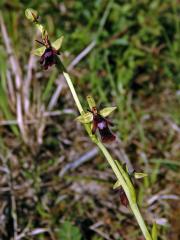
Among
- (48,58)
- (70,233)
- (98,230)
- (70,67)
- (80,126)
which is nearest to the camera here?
(48,58)

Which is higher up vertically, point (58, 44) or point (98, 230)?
point (58, 44)

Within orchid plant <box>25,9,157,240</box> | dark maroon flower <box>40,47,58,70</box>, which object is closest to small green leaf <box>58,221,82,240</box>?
orchid plant <box>25,9,157,240</box>

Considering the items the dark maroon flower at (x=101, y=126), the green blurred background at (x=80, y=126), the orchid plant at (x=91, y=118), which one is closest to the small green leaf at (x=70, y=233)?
the green blurred background at (x=80, y=126)

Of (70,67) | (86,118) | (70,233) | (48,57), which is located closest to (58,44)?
(48,57)

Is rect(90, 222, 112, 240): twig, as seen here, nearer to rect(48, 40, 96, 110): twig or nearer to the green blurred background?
the green blurred background

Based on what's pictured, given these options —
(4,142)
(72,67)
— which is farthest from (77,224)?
(72,67)

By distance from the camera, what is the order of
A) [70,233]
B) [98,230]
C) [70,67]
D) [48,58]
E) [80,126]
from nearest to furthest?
[48,58], [70,233], [98,230], [80,126], [70,67]

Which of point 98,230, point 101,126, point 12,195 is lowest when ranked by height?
point 98,230

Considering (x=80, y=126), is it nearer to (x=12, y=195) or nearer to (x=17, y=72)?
(x=17, y=72)
